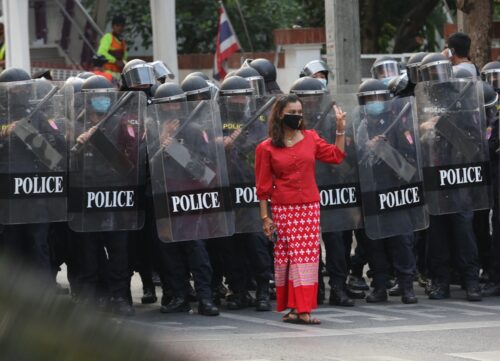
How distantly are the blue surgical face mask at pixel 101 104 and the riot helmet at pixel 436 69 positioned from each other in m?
2.47

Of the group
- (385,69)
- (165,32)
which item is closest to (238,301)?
(385,69)

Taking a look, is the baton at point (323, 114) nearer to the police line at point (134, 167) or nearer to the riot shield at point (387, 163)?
the police line at point (134, 167)

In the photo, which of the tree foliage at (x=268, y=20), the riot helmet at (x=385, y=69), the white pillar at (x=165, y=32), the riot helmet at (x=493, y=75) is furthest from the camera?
the tree foliage at (x=268, y=20)

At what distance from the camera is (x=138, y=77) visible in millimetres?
8977

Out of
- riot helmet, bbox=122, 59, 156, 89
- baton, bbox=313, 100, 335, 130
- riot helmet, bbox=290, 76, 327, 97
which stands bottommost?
baton, bbox=313, 100, 335, 130

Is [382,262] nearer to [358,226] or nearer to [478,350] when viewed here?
[358,226]

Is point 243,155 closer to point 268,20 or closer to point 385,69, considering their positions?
point 385,69

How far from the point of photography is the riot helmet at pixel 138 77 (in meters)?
8.96

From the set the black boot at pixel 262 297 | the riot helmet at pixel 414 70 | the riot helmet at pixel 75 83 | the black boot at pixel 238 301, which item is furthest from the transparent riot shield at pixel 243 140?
the riot helmet at pixel 414 70

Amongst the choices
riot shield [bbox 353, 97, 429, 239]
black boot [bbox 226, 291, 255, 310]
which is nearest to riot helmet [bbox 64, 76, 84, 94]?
black boot [bbox 226, 291, 255, 310]

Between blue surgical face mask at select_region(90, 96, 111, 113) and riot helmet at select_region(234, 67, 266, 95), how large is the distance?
4.10ft

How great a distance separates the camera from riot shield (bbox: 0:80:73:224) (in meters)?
8.32

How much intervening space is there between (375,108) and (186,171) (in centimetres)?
151

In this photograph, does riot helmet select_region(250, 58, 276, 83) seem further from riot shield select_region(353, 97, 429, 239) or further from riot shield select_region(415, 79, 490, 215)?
riot shield select_region(415, 79, 490, 215)
